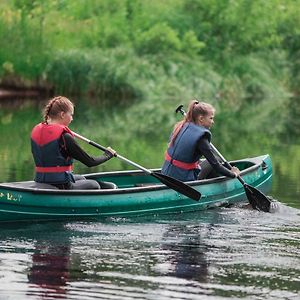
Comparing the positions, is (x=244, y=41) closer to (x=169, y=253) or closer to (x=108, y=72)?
(x=108, y=72)

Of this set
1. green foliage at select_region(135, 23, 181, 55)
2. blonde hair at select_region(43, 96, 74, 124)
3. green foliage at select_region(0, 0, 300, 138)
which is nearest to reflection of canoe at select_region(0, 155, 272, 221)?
blonde hair at select_region(43, 96, 74, 124)

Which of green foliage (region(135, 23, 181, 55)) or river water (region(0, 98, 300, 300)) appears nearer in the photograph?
river water (region(0, 98, 300, 300))

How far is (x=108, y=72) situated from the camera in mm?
38812

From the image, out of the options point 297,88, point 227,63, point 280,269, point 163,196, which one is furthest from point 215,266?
point 297,88

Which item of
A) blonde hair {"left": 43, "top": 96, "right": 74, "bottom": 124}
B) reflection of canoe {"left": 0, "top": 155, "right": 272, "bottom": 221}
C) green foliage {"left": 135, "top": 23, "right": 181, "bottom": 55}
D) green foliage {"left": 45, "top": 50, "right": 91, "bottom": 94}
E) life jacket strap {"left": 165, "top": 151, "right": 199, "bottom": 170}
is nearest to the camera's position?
reflection of canoe {"left": 0, "top": 155, "right": 272, "bottom": 221}

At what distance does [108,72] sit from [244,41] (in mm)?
12303

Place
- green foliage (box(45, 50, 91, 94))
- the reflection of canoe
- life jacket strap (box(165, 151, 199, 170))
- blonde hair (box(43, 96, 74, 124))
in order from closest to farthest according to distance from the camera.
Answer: the reflection of canoe → blonde hair (box(43, 96, 74, 124)) → life jacket strap (box(165, 151, 199, 170)) → green foliage (box(45, 50, 91, 94))

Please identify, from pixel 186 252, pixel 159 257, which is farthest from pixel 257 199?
pixel 159 257

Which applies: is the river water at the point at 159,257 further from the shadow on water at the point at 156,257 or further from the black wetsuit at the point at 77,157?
the black wetsuit at the point at 77,157

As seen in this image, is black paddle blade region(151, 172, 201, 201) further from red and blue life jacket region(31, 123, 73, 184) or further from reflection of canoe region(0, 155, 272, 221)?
red and blue life jacket region(31, 123, 73, 184)

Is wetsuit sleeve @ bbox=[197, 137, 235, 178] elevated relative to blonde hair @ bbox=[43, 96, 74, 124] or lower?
lower

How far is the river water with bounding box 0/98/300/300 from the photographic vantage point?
A: 784 centimetres

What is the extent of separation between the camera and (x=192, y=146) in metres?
12.1

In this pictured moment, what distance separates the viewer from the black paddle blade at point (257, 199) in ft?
40.4
